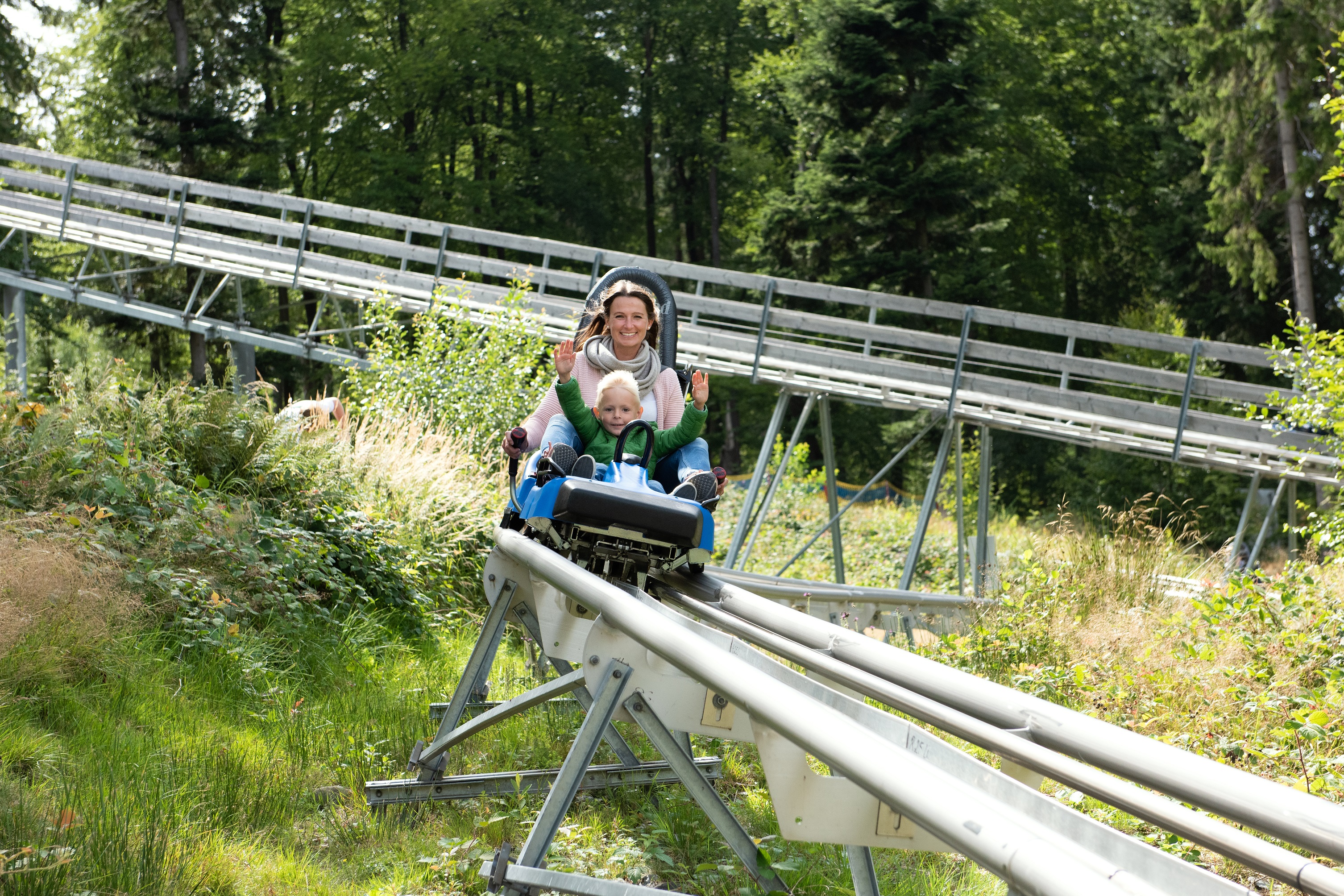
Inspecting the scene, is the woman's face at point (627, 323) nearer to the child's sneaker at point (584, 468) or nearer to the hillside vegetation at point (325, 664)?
the child's sneaker at point (584, 468)

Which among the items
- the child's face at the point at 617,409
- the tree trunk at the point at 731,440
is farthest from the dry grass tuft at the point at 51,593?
the tree trunk at the point at 731,440

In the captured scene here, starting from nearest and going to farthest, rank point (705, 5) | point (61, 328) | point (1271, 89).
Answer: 1. point (1271, 89)
2. point (61, 328)
3. point (705, 5)

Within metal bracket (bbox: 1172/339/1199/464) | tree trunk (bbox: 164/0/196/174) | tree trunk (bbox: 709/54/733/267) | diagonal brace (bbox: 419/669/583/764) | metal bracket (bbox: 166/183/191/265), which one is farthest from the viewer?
tree trunk (bbox: 709/54/733/267)

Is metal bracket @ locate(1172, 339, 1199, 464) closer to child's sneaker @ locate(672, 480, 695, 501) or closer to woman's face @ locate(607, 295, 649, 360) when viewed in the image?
woman's face @ locate(607, 295, 649, 360)

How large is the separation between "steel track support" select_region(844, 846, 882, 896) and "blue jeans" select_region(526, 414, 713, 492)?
2236mm

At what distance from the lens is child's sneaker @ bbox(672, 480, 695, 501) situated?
13.5 ft

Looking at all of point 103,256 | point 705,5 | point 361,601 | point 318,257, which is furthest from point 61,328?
point 361,601

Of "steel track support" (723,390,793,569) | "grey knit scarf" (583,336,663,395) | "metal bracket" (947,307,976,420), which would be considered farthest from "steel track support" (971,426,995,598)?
"grey knit scarf" (583,336,663,395)

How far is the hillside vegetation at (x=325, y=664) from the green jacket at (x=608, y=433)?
1.18 m

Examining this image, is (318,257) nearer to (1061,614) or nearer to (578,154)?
(1061,614)

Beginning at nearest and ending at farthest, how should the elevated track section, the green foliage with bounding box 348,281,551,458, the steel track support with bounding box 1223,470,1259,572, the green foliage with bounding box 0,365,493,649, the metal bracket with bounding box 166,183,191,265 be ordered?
the green foliage with bounding box 0,365,493,649 → the steel track support with bounding box 1223,470,1259,572 → the green foliage with bounding box 348,281,551,458 → the elevated track section → the metal bracket with bounding box 166,183,191,265

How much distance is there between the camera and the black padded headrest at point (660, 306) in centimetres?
541

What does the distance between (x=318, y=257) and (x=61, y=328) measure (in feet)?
54.7

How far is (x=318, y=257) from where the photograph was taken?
16.4m
